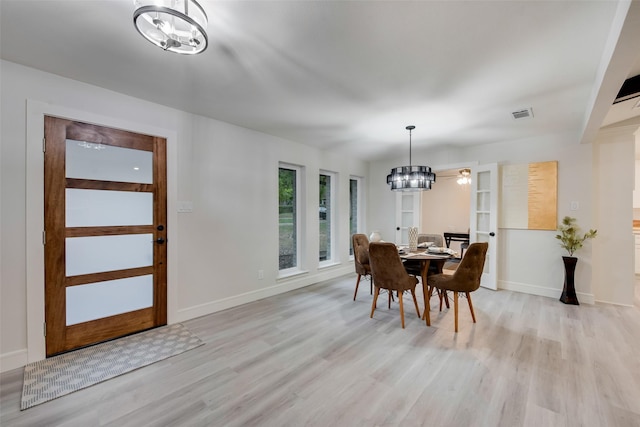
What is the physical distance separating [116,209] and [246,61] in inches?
76.8

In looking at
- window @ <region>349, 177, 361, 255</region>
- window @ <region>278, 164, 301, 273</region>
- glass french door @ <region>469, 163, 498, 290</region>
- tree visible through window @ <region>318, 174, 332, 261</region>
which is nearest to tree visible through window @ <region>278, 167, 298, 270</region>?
window @ <region>278, 164, 301, 273</region>

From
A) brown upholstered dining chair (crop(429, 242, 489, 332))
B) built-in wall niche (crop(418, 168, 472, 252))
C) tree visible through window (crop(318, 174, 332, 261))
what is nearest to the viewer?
brown upholstered dining chair (crop(429, 242, 489, 332))

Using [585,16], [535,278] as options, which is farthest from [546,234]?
[585,16]

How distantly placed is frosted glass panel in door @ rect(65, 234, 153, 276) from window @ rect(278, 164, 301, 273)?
1.91m

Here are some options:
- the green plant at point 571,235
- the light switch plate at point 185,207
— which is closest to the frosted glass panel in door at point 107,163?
the light switch plate at point 185,207

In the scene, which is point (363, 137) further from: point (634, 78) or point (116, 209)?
point (116, 209)

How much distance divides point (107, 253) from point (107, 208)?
446 mm

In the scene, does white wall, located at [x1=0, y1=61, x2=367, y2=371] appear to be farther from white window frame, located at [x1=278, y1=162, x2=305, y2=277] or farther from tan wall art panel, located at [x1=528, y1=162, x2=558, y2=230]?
tan wall art panel, located at [x1=528, y1=162, x2=558, y2=230]

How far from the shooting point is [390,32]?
172 cm

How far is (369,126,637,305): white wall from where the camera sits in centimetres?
353

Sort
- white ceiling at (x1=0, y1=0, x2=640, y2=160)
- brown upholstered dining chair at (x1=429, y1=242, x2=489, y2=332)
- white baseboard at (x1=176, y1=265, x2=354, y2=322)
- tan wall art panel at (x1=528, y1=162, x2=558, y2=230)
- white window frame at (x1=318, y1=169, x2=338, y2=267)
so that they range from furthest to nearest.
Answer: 1. white window frame at (x1=318, y1=169, x2=338, y2=267)
2. tan wall art panel at (x1=528, y1=162, x2=558, y2=230)
3. white baseboard at (x1=176, y1=265, x2=354, y2=322)
4. brown upholstered dining chair at (x1=429, y1=242, x2=489, y2=332)
5. white ceiling at (x1=0, y1=0, x2=640, y2=160)

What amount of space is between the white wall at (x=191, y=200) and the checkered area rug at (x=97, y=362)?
0.25 m

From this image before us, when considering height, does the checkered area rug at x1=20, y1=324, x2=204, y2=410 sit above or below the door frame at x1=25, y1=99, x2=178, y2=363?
below

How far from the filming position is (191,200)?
3107 millimetres
